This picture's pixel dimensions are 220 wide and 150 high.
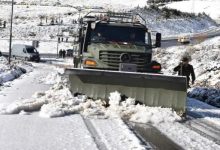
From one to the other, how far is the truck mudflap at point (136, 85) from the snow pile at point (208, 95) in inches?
166

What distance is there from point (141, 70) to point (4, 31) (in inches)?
2393

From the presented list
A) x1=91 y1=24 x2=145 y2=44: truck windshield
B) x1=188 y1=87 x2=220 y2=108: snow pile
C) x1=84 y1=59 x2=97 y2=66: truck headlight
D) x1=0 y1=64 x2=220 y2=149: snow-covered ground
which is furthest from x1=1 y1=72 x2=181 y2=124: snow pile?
x1=188 y1=87 x2=220 y2=108: snow pile

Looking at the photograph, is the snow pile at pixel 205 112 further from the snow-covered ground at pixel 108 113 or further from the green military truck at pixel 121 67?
the green military truck at pixel 121 67

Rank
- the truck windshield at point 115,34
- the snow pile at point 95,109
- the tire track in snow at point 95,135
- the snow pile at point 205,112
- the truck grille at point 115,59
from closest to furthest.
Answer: the tire track in snow at point 95,135
the snow pile at point 95,109
the snow pile at point 205,112
the truck grille at point 115,59
the truck windshield at point 115,34

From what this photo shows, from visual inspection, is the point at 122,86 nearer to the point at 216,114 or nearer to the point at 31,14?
the point at 216,114

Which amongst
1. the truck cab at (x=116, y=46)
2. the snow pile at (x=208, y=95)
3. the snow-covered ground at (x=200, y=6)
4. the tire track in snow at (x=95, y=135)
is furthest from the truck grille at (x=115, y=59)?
the snow-covered ground at (x=200, y=6)

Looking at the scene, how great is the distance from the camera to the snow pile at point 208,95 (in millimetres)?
16672

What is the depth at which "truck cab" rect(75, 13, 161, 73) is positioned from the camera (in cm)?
1354

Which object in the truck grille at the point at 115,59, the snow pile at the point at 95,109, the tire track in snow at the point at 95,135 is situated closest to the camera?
the tire track in snow at the point at 95,135

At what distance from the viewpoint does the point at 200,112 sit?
44.1 ft

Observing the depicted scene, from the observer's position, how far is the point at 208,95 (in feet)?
57.7

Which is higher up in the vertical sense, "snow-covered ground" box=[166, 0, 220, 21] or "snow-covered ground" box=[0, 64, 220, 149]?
"snow-covered ground" box=[166, 0, 220, 21]

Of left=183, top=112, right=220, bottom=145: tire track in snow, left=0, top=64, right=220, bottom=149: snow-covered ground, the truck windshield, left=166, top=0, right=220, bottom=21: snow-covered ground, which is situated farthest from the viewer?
left=166, top=0, right=220, bottom=21: snow-covered ground

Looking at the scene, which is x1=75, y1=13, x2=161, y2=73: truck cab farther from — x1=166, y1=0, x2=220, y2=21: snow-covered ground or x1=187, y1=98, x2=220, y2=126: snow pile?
x1=166, y1=0, x2=220, y2=21: snow-covered ground
